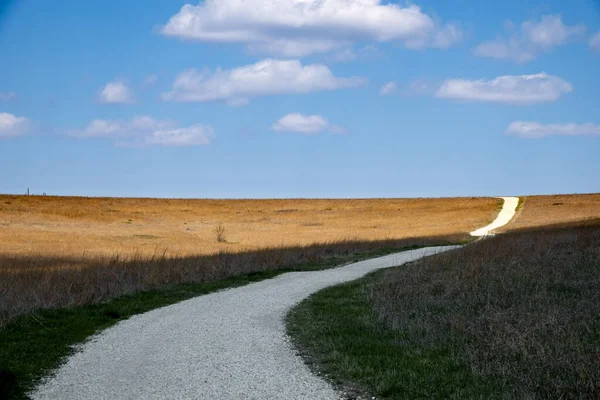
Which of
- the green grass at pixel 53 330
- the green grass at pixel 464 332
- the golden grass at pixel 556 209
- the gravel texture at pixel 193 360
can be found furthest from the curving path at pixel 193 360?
the golden grass at pixel 556 209

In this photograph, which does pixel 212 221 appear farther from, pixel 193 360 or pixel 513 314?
pixel 193 360

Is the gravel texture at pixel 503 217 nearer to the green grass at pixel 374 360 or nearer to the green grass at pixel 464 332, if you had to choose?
the green grass at pixel 464 332

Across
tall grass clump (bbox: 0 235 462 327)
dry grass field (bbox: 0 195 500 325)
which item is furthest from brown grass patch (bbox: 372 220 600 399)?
dry grass field (bbox: 0 195 500 325)

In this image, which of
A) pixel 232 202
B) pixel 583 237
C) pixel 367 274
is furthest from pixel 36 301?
pixel 232 202

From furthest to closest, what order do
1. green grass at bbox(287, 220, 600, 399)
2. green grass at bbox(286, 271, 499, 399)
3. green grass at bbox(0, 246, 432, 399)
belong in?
1. green grass at bbox(0, 246, 432, 399)
2. green grass at bbox(287, 220, 600, 399)
3. green grass at bbox(286, 271, 499, 399)

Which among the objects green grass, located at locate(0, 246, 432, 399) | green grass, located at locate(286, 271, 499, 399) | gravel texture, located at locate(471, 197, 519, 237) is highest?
gravel texture, located at locate(471, 197, 519, 237)

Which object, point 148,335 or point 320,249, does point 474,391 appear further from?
point 320,249

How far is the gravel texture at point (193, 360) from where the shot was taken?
892 cm

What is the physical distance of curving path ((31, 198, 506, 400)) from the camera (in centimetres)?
893

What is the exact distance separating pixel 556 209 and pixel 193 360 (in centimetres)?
6958

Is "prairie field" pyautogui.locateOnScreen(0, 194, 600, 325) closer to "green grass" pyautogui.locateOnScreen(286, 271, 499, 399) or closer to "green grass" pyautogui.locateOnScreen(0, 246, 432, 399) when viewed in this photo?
"green grass" pyautogui.locateOnScreen(0, 246, 432, 399)

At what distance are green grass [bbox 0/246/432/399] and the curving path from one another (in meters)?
0.34

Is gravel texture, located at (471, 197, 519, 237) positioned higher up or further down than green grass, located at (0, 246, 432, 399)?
higher up

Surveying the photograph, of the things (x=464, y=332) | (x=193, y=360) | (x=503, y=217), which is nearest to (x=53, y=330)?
(x=193, y=360)
